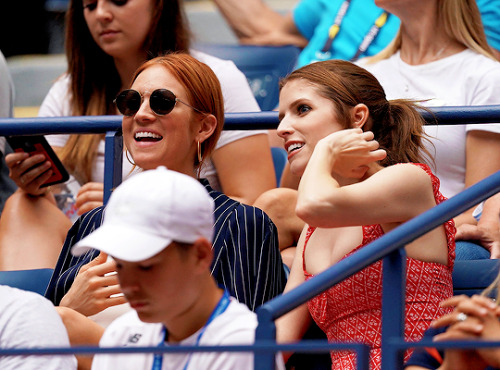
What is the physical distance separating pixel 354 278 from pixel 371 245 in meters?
0.52

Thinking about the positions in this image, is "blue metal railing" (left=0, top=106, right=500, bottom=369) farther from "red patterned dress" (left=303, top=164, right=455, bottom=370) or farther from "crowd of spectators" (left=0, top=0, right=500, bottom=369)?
"red patterned dress" (left=303, top=164, right=455, bottom=370)

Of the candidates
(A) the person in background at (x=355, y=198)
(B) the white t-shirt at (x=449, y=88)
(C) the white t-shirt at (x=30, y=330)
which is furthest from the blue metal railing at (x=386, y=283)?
Result: (B) the white t-shirt at (x=449, y=88)

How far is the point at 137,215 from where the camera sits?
2191mm

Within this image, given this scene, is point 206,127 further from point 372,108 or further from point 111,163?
point 372,108

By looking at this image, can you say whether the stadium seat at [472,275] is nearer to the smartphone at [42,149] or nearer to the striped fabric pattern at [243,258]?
the striped fabric pattern at [243,258]

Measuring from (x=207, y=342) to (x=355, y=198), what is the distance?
0.69 meters

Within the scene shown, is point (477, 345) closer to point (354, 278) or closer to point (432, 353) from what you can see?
point (432, 353)

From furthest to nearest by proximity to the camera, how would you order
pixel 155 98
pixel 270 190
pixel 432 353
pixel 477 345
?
pixel 270 190, pixel 155 98, pixel 432 353, pixel 477 345

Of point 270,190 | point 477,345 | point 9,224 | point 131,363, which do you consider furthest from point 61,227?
point 477,345

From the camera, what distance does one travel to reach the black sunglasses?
3273 millimetres

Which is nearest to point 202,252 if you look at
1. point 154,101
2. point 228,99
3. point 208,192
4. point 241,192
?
point 208,192

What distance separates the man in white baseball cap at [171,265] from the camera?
2.17 metres

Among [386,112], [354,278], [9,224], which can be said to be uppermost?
[386,112]

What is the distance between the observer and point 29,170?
3.83 meters
